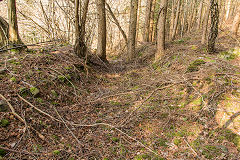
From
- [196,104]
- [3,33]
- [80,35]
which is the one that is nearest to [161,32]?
[80,35]

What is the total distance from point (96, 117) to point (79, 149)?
118 centimetres

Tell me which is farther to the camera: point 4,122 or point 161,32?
point 161,32

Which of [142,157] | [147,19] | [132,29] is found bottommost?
[142,157]

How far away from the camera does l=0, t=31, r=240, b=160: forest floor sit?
272 centimetres

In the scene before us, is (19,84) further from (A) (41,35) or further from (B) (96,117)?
(A) (41,35)

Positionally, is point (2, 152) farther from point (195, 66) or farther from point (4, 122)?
point (195, 66)

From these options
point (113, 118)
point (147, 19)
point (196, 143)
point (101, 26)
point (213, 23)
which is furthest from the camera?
point (147, 19)

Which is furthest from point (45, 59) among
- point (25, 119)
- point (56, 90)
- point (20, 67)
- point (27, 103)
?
point (25, 119)

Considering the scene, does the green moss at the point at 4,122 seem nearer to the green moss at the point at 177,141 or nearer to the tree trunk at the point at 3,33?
the green moss at the point at 177,141

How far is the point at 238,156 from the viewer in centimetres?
235

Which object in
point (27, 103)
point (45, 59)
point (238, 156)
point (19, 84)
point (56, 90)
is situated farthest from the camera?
point (45, 59)

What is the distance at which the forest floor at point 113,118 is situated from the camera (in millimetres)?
2719

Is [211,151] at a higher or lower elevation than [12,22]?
lower

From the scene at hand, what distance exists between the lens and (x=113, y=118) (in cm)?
391
